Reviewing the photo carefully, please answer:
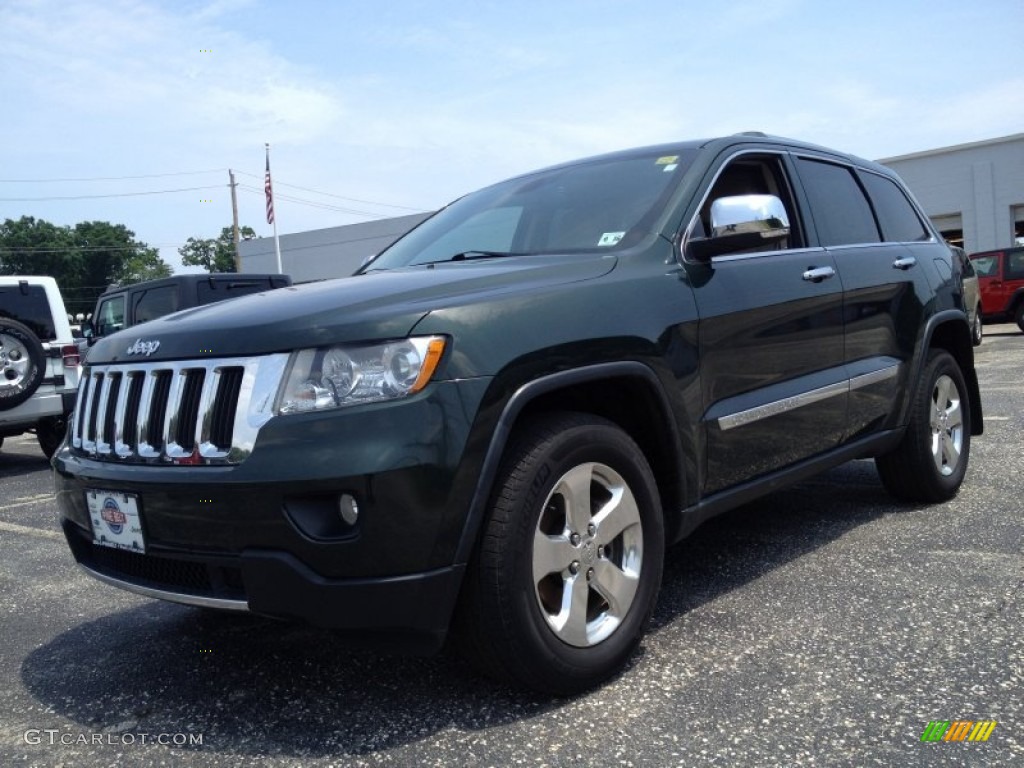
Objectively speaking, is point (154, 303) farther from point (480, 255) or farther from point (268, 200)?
point (268, 200)

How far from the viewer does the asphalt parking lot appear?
2.37 metres

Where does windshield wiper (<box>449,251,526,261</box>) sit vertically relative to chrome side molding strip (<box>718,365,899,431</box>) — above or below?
above

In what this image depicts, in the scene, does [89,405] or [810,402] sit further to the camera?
[810,402]

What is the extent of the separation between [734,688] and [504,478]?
3.02 ft

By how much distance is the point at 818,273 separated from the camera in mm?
3812

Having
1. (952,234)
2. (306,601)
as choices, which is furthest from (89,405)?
(952,234)

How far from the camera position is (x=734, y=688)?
265 cm

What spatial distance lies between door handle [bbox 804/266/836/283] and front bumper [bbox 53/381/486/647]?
75.2 inches

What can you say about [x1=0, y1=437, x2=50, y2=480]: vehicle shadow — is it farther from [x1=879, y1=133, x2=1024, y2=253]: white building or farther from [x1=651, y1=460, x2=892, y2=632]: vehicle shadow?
[x1=879, y1=133, x2=1024, y2=253]: white building

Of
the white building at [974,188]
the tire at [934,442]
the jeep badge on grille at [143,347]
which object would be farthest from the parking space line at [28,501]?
the white building at [974,188]

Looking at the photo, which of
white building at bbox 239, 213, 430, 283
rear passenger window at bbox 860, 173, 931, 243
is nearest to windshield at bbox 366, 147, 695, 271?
rear passenger window at bbox 860, 173, 931, 243

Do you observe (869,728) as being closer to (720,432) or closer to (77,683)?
(720,432)

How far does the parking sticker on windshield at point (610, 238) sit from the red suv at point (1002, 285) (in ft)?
57.9

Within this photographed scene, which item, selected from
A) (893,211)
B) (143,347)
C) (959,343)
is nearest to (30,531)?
(143,347)
